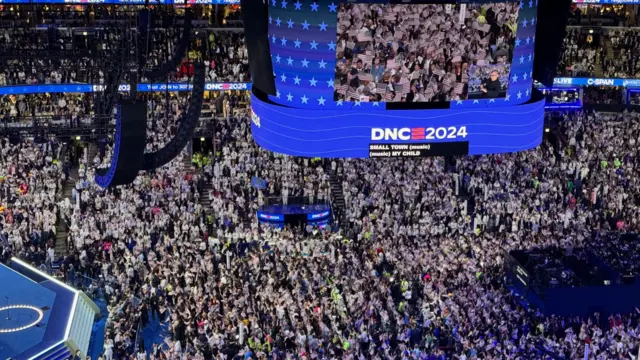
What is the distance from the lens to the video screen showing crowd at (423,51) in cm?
2220

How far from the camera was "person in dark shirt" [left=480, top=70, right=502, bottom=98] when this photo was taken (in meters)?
23.1

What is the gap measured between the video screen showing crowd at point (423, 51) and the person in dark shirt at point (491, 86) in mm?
22

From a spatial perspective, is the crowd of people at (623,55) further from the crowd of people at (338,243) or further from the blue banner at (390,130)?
the blue banner at (390,130)

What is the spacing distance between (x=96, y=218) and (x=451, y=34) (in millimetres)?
12813

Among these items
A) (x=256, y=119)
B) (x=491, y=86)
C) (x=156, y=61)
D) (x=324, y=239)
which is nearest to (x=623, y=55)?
(x=324, y=239)

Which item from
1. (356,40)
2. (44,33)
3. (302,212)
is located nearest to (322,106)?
(356,40)

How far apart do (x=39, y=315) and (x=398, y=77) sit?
10581mm

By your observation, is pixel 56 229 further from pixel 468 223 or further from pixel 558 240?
pixel 558 240

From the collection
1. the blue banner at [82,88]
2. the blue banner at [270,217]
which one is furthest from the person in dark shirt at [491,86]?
the blue banner at [82,88]

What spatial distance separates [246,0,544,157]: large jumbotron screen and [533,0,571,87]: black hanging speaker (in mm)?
631

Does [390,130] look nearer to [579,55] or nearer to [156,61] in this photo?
[156,61]

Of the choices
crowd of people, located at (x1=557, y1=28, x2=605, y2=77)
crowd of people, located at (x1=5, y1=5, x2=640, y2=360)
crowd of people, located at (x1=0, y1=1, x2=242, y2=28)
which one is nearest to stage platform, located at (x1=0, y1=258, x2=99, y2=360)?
crowd of people, located at (x1=5, y1=5, x2=640, y2=360)

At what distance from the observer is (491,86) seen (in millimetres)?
23172

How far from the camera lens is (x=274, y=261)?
91.9ft
